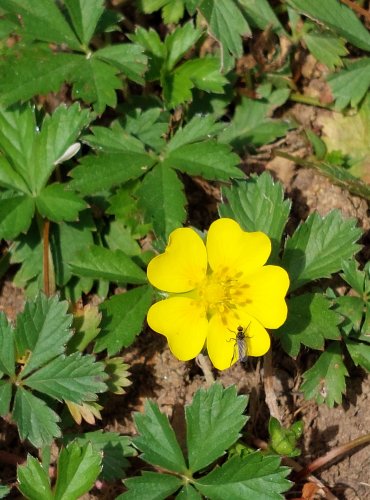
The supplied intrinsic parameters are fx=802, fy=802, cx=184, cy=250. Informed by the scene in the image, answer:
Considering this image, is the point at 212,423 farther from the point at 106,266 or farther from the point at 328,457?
the point at 106,266

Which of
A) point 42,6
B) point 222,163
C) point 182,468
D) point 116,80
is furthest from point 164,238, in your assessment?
point 42,6

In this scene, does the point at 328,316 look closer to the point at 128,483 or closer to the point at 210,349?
the point at 210,349

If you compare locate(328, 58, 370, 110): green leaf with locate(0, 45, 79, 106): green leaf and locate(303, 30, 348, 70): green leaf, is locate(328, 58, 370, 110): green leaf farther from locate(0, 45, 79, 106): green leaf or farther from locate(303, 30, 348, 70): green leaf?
locate(0, 45, 79, 106): green leaf

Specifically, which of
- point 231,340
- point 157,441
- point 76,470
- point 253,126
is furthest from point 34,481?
point 253,126

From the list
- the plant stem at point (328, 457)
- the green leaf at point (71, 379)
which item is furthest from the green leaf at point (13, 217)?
the plant stem at point (328, 457)

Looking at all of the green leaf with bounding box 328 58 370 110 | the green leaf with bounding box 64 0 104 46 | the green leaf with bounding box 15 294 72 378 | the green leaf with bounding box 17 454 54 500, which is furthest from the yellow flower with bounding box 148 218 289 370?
the green leaf with bounding box 328 58 370 110

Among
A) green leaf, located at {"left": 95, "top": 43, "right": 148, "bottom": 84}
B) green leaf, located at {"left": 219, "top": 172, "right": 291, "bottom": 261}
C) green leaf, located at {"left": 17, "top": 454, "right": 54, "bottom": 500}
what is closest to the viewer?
green leaf, located at {"left": 17, "top": 454, "right": 54, "bottom": 500}

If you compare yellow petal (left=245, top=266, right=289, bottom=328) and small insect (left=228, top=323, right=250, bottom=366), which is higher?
yellow petal (left=245, top=266, right=289, bottom=328)
